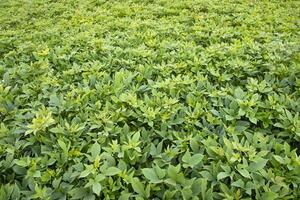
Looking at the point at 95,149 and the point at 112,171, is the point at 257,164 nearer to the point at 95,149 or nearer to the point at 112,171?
the point at 112,171

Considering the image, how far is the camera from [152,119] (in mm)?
2377

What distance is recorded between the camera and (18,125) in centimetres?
235

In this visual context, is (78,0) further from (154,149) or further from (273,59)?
(154,149)

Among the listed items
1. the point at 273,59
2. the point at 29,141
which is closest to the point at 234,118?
the point at 273,59

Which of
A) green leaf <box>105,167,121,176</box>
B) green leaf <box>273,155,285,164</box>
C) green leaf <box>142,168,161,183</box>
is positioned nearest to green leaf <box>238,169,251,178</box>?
green leaf <box>273,155,285,164</box>

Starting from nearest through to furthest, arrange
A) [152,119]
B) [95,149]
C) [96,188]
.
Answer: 1. [96,188]
2. [95,149]
3. [152,119]

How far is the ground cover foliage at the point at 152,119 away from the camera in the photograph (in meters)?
1.87

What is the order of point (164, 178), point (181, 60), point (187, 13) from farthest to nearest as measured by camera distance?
point (187, 13)
point (181, 60)
point (164, 178)

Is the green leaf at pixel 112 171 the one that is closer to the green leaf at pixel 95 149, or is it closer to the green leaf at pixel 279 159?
the green leaf at pixel 95 149

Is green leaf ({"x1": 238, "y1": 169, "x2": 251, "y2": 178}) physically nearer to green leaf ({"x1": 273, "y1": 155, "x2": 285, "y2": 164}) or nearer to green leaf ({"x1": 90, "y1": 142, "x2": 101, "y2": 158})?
green leaf ({"x1": 273, "y1": 155, "x2": 285, "y2": 164})

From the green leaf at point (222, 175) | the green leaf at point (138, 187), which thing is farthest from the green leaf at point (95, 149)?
the green leaf at point (222, 175)

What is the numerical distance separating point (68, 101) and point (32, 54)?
168 cm

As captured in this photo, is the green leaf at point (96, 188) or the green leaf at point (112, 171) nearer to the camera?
the green leaf at point (96, 188)

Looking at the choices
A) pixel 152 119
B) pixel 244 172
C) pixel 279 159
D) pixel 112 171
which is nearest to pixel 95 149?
pixel 112 171
